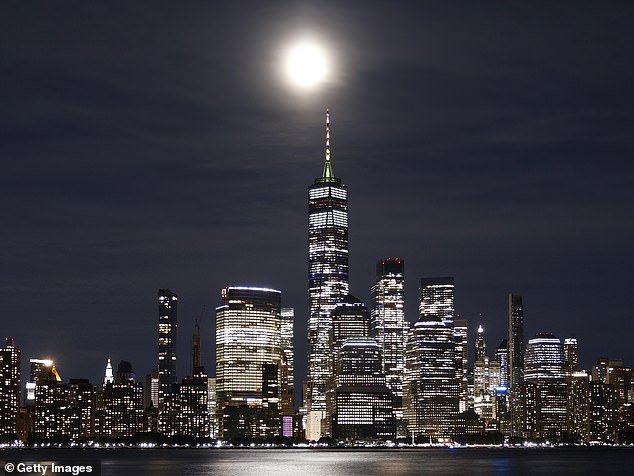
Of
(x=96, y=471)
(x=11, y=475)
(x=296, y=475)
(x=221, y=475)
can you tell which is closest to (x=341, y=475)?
(x=296, y=475)

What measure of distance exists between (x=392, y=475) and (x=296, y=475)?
15321 millimetres

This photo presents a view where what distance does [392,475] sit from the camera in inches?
7859

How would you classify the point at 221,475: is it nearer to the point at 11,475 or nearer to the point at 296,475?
→ the point at 296,475

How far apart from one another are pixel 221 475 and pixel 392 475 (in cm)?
2712

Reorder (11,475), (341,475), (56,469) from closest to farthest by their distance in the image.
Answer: (11,475) < (56,469) < (341,475)

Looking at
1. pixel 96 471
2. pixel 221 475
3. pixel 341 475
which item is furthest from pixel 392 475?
pixel 96 471

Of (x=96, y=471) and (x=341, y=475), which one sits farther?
(x=341, y=475)

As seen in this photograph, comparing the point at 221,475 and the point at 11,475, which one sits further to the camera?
the point at 221,475

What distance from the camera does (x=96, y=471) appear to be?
153m

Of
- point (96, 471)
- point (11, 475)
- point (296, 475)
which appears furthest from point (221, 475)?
point (11, 475)

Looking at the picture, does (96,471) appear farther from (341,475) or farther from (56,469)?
(341,475)

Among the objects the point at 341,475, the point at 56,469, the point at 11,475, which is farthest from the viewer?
the point at 341,475

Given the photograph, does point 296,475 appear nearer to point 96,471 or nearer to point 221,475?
point 221,475

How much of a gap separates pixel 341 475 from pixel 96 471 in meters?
54.7
